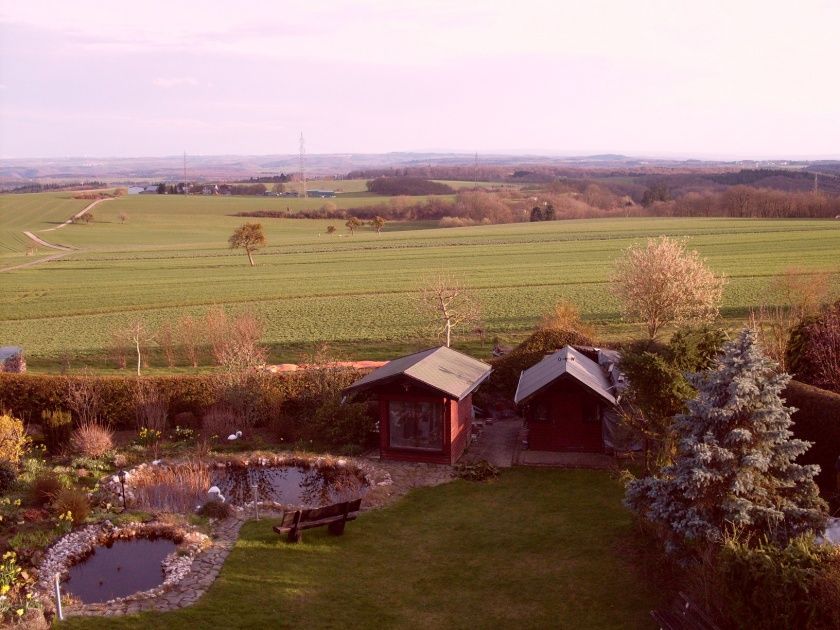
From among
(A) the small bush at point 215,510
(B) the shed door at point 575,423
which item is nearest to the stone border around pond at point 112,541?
(A) the small bush at point 215,510

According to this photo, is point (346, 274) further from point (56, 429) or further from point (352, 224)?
point (352, 224)

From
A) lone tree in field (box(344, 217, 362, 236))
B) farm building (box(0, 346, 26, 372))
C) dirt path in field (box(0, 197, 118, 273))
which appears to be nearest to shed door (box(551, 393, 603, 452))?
farm building (box(0, 346, 26, 372))

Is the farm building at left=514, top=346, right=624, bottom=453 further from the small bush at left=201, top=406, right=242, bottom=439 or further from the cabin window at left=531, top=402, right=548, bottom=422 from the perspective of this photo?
the small bush at left=201, top=406, right=242, bottom=439

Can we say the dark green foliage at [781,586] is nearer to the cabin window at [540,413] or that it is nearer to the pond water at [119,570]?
the pond water at [119,570]

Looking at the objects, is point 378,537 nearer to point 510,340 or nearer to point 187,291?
point 510,340

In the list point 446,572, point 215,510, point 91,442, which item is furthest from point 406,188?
point 446,572

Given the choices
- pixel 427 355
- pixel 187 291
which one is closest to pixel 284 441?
pixel 427 355

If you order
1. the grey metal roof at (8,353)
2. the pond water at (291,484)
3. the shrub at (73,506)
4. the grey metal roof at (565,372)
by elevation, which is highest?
the grey metal roof at (565,372)
